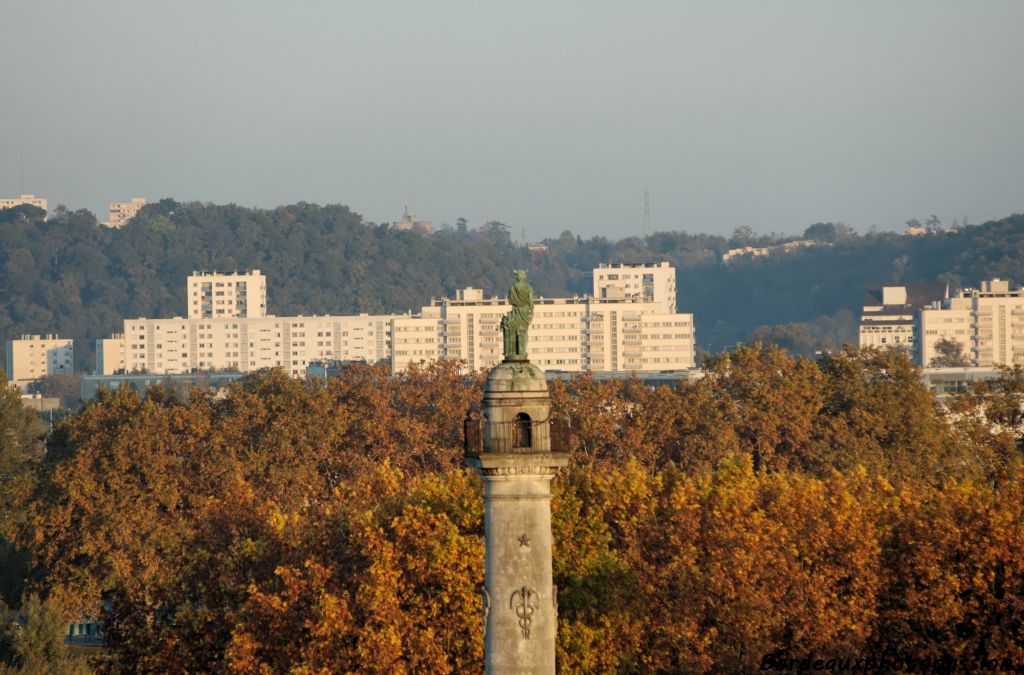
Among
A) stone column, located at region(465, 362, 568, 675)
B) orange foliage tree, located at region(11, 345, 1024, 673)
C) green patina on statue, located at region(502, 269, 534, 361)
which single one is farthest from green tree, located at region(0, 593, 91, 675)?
green patina on statue, located at region(502, 269, 534, 361)

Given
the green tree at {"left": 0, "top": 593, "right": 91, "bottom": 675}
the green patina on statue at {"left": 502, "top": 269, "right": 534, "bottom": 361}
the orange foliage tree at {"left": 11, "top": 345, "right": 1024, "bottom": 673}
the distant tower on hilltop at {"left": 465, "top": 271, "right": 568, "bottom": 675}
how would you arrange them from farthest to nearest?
1. the green tree at {"left": 0, "top": 593, "right": 91, "bottom": 675}
2. the orange foliage tree at {"left": 11, "top": 345, "right": 1024, "bottom": 673}
3. the green patina on statue at {"left": 502, "top": 269, "right": 534, "bottom": 361}
4. the distant tower on hilltop at {"left": 465, "top": 271, "right": 568, "bottom": 675}

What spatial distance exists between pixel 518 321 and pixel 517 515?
3.55 metres

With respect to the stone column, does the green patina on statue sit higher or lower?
higher

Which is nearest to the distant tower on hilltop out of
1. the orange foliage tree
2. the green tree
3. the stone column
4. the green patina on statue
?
the stone column

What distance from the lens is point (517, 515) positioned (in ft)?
117

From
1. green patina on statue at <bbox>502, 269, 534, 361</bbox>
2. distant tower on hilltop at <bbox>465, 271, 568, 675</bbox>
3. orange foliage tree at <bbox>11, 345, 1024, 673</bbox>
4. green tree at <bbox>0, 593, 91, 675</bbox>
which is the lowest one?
green tree at <bbox>0, 593, 91, 675</bbox>

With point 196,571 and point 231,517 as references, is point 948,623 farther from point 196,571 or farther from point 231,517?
point 231,517

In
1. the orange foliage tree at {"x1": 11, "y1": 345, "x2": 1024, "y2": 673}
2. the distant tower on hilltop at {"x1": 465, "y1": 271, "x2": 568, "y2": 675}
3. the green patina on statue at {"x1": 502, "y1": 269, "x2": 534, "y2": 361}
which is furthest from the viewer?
the orange foliage tree at {"x1": 11, "y1": 345, "x2": 1024, "y2": 673}

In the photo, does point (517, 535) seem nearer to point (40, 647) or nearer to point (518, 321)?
point (518, 321)

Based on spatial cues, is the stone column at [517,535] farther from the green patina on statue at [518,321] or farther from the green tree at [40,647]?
the green tree at [40,647]

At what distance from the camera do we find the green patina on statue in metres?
36.5

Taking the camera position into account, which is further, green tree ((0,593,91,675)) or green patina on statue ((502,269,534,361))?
Answer: green tree ((0,593,91,675))

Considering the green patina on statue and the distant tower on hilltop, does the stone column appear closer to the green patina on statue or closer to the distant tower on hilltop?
the distant tower on hilltop

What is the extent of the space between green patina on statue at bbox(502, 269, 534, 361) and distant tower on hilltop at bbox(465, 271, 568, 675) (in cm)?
58
